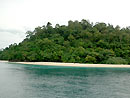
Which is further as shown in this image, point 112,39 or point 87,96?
point 112,39

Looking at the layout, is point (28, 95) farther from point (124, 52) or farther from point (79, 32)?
point (79, 32)

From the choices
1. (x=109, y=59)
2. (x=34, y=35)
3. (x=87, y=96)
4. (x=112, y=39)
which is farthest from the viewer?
(x=34, y=35)

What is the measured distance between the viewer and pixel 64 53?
67.2m

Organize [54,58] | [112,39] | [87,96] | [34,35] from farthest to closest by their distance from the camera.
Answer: [34,35] < [112,39] < [54,58] < [87,96]

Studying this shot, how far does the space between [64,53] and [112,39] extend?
23.0m

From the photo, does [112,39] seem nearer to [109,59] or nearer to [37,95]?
[109,59]

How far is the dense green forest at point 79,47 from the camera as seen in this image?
63906 millimetres

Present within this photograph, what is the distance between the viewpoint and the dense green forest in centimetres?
6391

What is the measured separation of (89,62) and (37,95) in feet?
153

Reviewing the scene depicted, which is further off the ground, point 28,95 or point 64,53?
point 64,53

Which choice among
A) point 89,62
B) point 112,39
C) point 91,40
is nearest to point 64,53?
point 89,62

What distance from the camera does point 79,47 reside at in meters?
68.2

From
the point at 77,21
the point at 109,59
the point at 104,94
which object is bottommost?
the point at 104,94

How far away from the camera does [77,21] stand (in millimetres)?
91750
